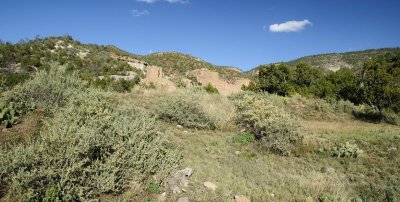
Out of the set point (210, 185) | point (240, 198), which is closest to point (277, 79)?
point (210, 185)

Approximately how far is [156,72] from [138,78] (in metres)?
1.89

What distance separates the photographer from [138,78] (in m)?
28.5

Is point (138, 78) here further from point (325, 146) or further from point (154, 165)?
point (154, 165)

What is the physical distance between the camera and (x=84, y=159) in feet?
19.5

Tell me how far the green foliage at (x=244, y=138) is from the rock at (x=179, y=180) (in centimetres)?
392

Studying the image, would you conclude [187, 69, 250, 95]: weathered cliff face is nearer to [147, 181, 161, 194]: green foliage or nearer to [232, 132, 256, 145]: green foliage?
[232, 132, 256, 145]: green foliage

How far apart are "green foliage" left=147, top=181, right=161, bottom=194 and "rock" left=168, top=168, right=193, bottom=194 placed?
279 mm

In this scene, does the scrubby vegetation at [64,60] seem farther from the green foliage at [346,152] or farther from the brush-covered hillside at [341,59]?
the brush-covered hillside at [341,59]

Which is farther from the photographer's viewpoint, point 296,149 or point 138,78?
point 138,78

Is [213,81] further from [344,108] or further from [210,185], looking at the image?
[210,185]

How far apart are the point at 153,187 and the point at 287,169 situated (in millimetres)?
3770

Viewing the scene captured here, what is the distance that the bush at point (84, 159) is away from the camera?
548 cm

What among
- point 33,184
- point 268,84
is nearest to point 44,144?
point 33,184

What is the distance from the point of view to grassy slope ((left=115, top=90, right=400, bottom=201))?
6.88 m
